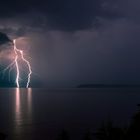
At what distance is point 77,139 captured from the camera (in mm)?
50406

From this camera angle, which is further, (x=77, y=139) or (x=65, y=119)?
(x=65, y=119)

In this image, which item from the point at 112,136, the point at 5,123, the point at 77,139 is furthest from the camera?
the point at 5,123

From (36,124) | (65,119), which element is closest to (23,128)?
(36,124)

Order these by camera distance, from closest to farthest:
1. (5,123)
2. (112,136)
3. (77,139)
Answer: (112,136) → (77,139) → (5,123)

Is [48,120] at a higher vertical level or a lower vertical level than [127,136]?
lower

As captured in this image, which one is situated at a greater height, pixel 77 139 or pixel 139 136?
pixel 139 136

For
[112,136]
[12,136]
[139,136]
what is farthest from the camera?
[12,136]

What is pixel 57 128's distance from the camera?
63125mm

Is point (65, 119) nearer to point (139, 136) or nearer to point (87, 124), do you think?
point (87, 124)

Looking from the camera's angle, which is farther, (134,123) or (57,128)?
(57,128)

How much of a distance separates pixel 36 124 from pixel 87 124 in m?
12.3

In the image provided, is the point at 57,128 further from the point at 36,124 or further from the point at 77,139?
the point at 77,139

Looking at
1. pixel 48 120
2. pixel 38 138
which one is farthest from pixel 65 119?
pixel 38 138

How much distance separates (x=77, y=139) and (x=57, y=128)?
43.9 ft
